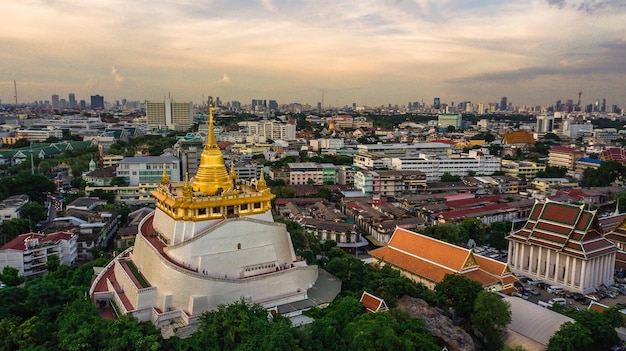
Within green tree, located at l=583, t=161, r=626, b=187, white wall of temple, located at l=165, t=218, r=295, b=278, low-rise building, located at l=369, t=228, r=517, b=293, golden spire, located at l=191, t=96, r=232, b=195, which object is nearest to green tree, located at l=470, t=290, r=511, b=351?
low-rise building, located at l=369, t=228, r=517, b=293

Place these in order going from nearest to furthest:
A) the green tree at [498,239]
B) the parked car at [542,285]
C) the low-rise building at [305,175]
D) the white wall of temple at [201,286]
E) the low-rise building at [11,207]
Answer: the white wall of temple at [201,286] < the parked car at [542,285] < the green tree at [498,239] < the low-rise building at [11,207] < the low-rise building at [305,175]

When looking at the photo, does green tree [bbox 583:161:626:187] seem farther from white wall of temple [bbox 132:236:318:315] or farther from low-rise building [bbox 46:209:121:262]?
low-rise building [bbox 46:209:121:262]

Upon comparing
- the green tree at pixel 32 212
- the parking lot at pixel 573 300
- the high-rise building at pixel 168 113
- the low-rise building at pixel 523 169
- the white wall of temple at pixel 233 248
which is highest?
the high-rise building at pixel 168 113

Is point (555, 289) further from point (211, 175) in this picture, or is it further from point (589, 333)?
point (211, 175)

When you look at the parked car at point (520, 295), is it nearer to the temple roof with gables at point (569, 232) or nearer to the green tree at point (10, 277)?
the temple roof with gables at point (569, 232)

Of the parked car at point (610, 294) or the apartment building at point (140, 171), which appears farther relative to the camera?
the apartment building at point (140, 171)

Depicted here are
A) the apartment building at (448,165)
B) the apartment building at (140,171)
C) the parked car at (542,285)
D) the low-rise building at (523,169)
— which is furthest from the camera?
the low-rise building at (523,169)

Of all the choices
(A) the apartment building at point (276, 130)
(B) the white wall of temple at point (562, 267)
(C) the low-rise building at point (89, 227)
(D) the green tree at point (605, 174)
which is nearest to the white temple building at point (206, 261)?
(C) the low-rise building at point (89, 227)

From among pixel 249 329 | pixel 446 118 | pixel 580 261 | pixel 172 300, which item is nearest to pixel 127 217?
pixel 172 300
